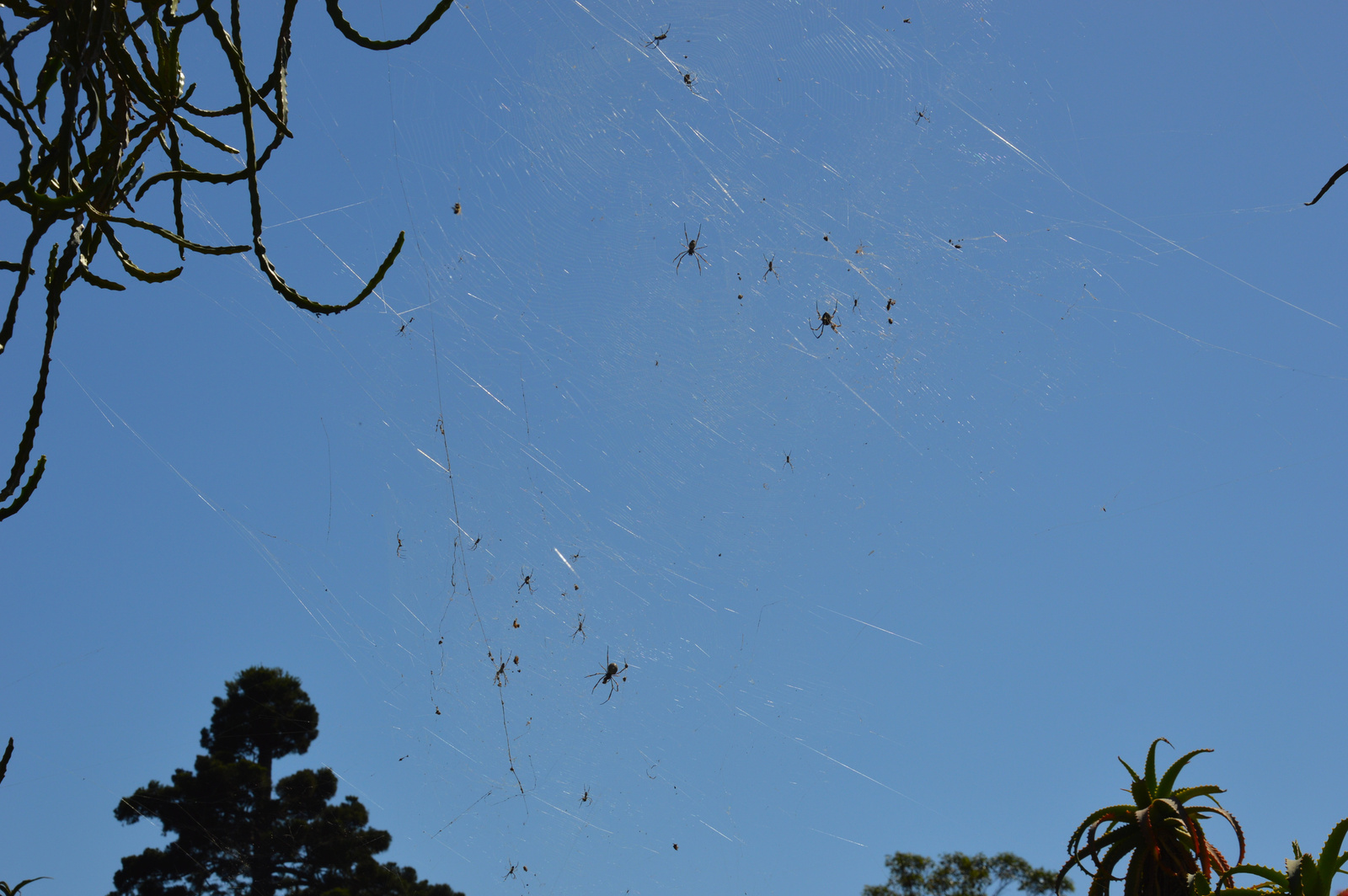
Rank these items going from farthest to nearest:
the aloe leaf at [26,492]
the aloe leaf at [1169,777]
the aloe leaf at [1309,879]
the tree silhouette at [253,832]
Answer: the tree silhouette at [253,832] < the aloe leaf at [1169,777] < the aloe leaf at [1309,879] < the aloe leaf at [26,492]

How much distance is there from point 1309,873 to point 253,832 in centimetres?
2049

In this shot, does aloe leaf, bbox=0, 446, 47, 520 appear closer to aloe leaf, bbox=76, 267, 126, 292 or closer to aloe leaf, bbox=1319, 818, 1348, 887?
aloe leaf, bbox=76, 267, 126, 292

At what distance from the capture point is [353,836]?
66.8 feet

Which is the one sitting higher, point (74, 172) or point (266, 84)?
point (266, 84)

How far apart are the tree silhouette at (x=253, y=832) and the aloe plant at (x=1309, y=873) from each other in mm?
17812

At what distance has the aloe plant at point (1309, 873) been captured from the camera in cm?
493

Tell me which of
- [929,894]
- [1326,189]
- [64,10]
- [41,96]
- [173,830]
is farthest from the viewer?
[929,894]

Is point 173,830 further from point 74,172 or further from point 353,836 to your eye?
point 74,172

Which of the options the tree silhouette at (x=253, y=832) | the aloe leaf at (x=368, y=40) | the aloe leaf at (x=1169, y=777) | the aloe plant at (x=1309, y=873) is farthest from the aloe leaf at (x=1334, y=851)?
the tree silhouette at (x=253, y=832)

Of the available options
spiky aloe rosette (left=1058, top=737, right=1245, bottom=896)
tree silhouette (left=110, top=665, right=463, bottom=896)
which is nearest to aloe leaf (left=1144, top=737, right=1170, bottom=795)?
spiky aloe rosette (left=1058, top=737, right=1245, bottom=896)

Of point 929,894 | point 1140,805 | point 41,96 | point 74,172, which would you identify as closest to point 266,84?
point 74,172

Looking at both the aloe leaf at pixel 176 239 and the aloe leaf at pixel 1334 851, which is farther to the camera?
the aloe leaf at pixel 1334 851

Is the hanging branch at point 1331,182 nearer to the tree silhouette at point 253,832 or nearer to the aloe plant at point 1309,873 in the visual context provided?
the aloe plant at point 1309,873

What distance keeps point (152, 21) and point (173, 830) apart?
22.5 meters
